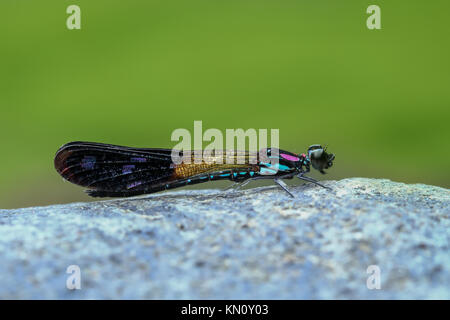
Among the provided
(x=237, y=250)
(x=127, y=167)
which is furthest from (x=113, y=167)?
(x=237, y=250)

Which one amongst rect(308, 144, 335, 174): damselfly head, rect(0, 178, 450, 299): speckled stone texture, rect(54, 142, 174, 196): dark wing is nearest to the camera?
rect(0, 178, 450, 299): speckled stone texture

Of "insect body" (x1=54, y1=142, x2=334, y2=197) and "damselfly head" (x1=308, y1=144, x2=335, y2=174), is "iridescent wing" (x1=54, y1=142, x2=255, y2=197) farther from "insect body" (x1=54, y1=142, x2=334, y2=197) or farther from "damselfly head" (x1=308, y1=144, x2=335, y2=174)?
"damselfly head" (x1=308, y1=144, x2=335, y2=174)

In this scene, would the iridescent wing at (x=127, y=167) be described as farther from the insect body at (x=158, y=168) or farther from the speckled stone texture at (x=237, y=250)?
the speckled stone texture at (x=237, y=250)

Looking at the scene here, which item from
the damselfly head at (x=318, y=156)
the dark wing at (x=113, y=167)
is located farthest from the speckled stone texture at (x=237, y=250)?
the damselfly head at (x=318, y=156)

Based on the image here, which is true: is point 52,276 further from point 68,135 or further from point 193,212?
point 68,135

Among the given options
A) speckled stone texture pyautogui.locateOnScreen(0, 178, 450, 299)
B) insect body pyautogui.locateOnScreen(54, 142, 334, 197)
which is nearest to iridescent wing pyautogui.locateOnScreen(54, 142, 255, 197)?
insect body pyautogui.locateOnScreen(54, 142, 334, 197)

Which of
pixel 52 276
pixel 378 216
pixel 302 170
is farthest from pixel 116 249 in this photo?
pixel 302 170
